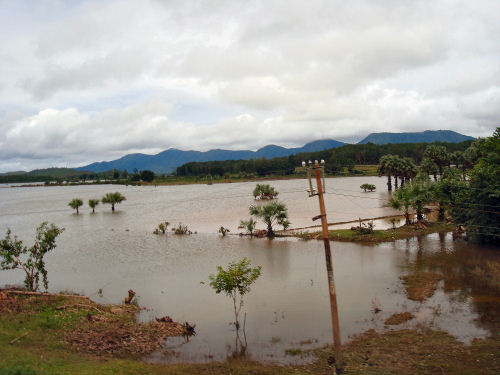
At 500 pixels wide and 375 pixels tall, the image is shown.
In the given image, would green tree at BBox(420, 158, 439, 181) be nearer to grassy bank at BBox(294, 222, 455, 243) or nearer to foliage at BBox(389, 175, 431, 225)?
grassy bank at BBox(294, 222, 455, 243)

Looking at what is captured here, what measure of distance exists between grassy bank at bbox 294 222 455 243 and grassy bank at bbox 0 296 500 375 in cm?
2306

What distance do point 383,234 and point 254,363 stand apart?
96.4 feet

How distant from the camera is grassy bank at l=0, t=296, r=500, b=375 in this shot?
14242 millimetres

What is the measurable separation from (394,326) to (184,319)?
40.1ft

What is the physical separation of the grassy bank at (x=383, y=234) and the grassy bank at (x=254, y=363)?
2306cm

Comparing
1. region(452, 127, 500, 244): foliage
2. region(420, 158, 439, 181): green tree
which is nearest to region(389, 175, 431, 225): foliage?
region(452, 127, 500, 244): foliage

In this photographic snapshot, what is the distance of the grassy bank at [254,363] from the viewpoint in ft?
46.7

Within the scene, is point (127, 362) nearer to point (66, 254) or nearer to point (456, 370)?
point (456, 370)

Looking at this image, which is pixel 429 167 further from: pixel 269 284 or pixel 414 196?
pixel 269 284

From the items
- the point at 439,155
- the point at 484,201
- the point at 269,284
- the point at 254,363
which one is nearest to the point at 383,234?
the point at 484,201

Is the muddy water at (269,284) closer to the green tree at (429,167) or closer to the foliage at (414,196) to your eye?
the foliage at (414,196)

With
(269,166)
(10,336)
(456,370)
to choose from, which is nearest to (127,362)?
(10,336)

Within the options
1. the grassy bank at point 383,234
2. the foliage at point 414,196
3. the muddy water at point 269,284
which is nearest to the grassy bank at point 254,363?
the muddy water at point 269,284

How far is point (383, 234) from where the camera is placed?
4150 centimetres
